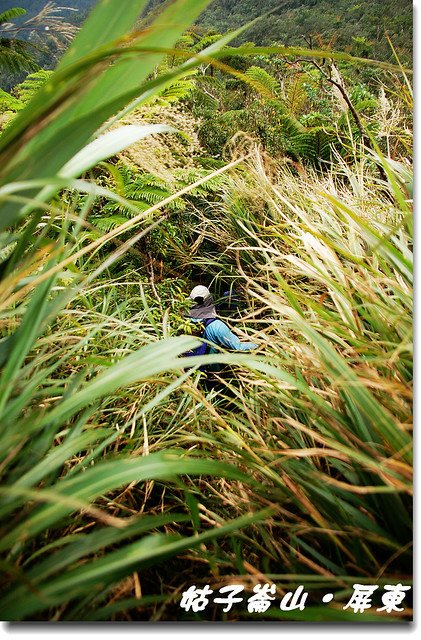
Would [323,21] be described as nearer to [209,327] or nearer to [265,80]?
[265,80]

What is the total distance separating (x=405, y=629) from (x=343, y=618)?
104 mm

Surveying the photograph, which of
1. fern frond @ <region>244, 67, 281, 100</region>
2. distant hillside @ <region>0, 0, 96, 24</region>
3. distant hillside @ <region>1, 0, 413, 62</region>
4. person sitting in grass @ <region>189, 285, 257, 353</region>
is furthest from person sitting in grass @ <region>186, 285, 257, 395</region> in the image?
distant hillside @ <region>1, 0, 413, 62</region>

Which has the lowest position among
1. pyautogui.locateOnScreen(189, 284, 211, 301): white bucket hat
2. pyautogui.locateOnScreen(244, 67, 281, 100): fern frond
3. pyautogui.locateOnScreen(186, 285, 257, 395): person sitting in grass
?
pyautogui.locateOnScreen(186, 285, 257, 395): person sitting in grass

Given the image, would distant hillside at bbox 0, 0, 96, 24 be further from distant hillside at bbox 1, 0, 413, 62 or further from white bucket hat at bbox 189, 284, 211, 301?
distant hillside at bbox 1, 0, 413, 62

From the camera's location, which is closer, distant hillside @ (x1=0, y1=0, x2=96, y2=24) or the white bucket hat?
distant hillside @ (x1=0, y1=0, x2=96, y2=24)

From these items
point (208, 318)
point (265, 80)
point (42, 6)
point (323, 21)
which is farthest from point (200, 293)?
point (323, 21)

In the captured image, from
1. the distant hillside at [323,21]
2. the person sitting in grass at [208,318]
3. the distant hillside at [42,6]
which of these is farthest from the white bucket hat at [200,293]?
the distant hillside at [323,21]

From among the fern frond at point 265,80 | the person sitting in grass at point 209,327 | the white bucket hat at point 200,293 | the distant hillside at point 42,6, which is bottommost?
the person sitting in grass at point 209,327

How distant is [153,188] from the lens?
235 centimetres

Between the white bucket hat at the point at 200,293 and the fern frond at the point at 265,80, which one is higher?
the fern frond at the point at 265,80

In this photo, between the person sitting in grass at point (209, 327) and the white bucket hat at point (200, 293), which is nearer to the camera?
the person sitting in grass at point (209, 327)

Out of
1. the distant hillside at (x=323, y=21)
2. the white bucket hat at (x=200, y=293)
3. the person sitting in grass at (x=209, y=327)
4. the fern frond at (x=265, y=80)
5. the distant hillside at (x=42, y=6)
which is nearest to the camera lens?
the distant hillside at (x=42, y=6)

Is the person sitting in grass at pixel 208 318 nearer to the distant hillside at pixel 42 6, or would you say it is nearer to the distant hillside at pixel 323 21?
the distant hillside at pixel 42 6

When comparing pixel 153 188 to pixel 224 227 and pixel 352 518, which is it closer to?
pixel 224 227
